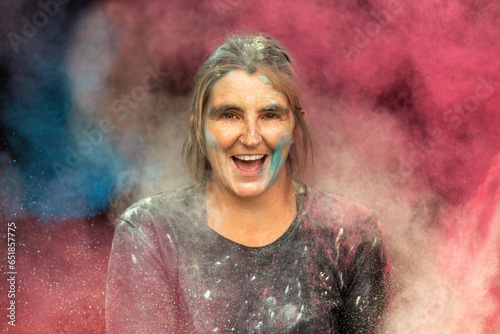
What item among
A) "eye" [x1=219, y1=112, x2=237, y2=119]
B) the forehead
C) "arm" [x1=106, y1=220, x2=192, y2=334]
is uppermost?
the forehead

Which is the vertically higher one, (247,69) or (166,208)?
(247,69)

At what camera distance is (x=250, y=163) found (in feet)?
5.95

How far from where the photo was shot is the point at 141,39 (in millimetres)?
2127

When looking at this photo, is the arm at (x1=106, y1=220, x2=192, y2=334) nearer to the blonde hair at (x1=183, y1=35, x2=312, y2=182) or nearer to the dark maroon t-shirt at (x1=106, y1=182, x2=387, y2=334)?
the dark maroon t-shirt at (x1=106, y1=182, x2=387, y2=334)

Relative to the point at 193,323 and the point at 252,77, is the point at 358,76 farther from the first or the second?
the point at 193,323

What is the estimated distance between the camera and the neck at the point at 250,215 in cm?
193

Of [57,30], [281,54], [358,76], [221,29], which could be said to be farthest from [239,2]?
[57,30]

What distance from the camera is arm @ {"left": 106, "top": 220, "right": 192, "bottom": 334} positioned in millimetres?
1833

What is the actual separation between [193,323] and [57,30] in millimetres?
1198

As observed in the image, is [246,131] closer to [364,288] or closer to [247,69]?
[247,69]

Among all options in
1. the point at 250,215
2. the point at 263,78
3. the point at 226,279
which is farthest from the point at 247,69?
the point at 226,279

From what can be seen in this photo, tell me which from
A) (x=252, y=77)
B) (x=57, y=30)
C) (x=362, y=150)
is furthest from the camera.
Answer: (x=362, y=150)

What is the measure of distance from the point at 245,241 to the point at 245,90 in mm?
534

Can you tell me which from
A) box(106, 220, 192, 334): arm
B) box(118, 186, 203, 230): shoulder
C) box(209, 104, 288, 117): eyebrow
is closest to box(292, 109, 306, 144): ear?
box(209, 104, 288, 117): eyebrow
